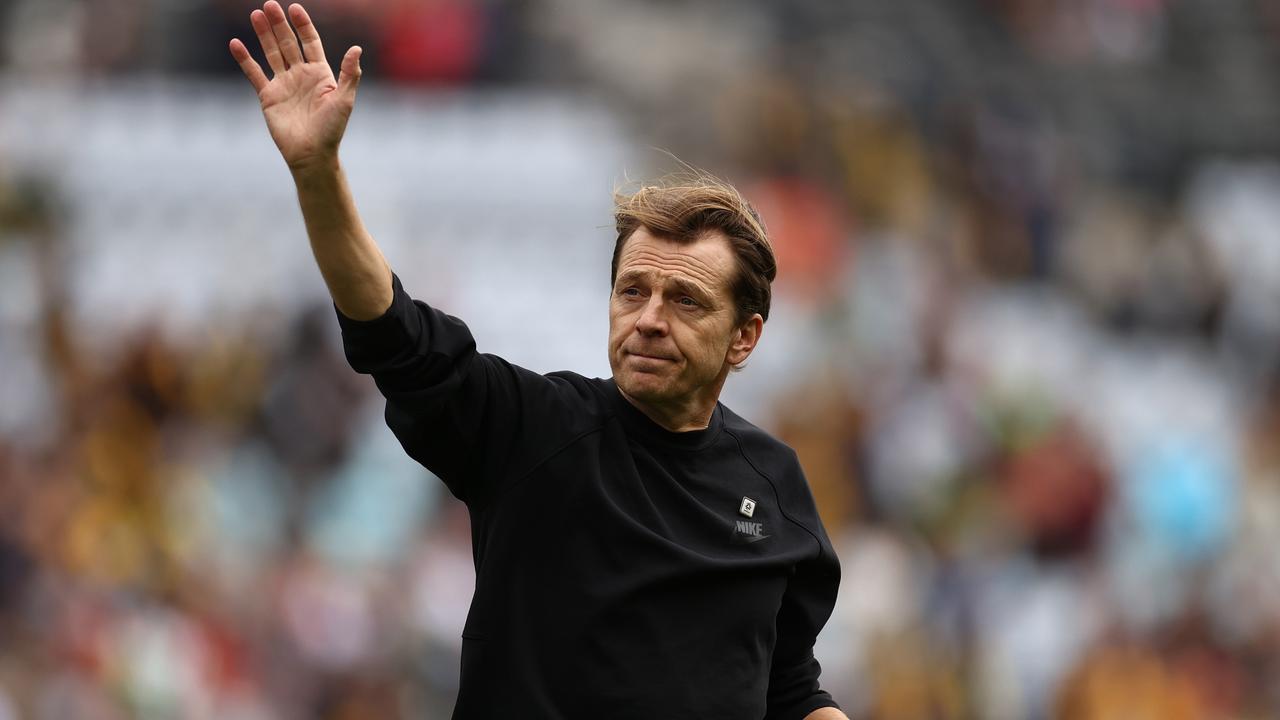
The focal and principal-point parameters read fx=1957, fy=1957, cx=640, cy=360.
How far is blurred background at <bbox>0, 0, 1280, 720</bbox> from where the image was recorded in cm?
935

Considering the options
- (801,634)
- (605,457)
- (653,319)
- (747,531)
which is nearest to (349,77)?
(653,319)

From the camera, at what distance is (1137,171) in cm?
1644

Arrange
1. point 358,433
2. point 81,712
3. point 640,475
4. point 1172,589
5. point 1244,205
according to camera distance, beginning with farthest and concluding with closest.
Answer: point 1244,205
point 1172,589
point 358,433
point 81,712
point 640,475

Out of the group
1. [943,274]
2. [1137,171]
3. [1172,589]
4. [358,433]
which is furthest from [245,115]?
[1137,171]

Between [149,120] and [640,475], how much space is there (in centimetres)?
959

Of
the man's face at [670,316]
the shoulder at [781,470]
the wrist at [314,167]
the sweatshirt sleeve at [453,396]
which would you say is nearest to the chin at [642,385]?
the man's face at [670,316]

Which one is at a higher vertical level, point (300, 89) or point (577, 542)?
point (300, 89)

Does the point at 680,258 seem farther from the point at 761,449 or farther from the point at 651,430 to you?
the point at 761,449

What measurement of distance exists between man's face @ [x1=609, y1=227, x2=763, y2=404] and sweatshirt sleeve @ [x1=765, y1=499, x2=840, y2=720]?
0.41 meters

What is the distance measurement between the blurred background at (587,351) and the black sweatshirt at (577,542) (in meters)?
5.52

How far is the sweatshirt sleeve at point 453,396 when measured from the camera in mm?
3072

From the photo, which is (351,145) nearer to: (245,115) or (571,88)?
(245,115)

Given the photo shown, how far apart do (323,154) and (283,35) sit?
0.84ft

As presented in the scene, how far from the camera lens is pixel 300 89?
10.3 ft
